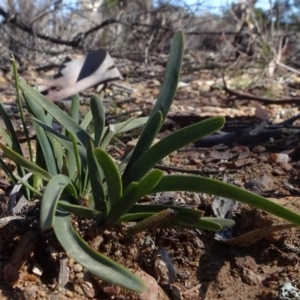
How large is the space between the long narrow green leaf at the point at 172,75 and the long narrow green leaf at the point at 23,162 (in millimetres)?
331

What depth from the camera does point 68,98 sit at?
3.16 m

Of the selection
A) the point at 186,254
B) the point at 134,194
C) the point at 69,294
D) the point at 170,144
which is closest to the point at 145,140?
the point at 170,144

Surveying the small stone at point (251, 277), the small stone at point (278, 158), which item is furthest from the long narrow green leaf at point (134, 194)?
the small stone at point (278, 158)

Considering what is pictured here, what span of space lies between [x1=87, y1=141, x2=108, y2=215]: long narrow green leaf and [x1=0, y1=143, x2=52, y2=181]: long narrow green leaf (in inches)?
4.9

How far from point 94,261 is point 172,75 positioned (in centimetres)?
59

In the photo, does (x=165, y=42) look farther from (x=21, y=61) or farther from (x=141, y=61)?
(x=21, y=61)

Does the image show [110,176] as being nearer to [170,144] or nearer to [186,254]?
[170,144]

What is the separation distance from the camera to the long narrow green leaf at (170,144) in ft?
4.56

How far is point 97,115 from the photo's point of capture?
5.07ft

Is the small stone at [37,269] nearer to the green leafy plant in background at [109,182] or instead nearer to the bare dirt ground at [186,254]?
the bare dirt ground at [186,254]

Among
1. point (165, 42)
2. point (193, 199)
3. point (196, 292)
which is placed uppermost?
point (165, 42)

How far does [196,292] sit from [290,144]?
1.21m

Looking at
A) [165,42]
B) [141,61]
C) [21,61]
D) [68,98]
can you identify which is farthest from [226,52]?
[68,98]

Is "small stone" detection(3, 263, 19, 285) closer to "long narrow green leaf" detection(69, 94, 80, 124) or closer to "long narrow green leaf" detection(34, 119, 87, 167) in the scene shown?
"long narrow green leaf" detection(34, 119, 87, 167)
